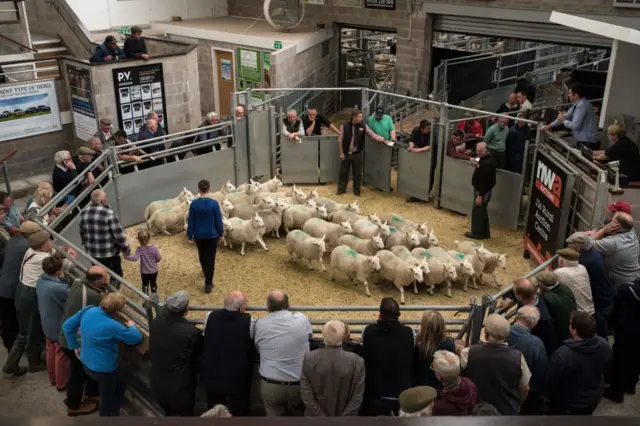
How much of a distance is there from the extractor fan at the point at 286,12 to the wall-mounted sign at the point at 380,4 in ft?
7.56

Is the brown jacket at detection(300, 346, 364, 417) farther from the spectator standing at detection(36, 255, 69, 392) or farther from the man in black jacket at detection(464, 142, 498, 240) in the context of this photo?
the man in black jacket at detection(464, 142, 498, 240)

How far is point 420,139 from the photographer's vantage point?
13.3 m

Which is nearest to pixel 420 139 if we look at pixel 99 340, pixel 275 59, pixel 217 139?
pixel 217 139

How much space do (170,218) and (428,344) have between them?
24.3ft

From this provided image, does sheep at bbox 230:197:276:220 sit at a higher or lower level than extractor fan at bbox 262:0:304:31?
lower

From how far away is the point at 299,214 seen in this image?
38.4ft

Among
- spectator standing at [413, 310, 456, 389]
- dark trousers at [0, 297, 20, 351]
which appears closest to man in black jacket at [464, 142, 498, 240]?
spectator standing at [413, 310, 456, 389]

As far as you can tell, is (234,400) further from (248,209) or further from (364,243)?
(248,209)

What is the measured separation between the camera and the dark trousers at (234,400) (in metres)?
5.95

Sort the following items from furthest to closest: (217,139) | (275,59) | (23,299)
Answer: (275,59) < (217,139) < (23,299)

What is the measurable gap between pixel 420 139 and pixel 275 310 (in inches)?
328

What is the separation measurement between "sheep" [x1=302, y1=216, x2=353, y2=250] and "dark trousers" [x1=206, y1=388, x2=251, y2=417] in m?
5.22

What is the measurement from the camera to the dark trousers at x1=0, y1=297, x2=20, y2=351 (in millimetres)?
7438

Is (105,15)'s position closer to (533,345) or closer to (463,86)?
(463,86)
